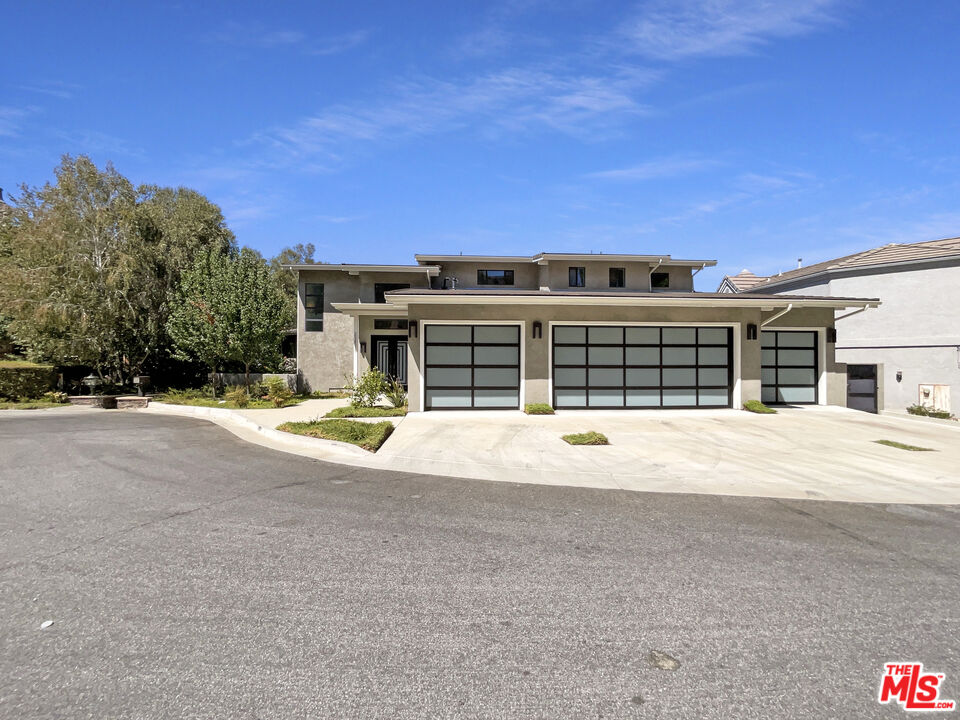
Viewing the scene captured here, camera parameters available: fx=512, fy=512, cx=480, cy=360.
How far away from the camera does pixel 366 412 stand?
15172 mm

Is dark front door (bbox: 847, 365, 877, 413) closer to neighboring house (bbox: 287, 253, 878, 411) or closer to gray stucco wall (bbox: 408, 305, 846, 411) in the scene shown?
neighboring house (bbox: 287, 253, 878, 411)

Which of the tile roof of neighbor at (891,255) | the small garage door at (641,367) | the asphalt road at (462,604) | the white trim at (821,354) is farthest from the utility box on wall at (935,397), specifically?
the asphalt road at (462,604)

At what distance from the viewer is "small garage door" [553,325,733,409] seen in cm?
1639

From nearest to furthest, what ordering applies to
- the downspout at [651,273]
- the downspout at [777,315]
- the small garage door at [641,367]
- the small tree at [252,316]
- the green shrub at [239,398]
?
the downspout at [777,315]
the small garage door at [641,367]
the green shrub at [239,398]
the small tree at [252,316]
the downspout at [651,273]

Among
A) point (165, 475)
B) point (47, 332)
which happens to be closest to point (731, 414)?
point (165, 475)

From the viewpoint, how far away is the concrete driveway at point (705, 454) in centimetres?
774

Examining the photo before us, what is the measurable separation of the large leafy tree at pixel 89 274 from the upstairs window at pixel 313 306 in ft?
20.4

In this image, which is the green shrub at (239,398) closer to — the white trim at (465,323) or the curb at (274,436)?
the curb at (274,436)

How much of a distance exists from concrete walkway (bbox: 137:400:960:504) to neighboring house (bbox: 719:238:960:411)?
10.4 m

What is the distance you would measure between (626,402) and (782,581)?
12.5m

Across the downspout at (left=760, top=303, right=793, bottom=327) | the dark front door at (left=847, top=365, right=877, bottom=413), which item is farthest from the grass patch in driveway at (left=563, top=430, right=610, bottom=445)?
the dark front door at (left=847, top=365, right=877, bottom=413)

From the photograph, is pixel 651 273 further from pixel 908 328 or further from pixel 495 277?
pixel 908 328

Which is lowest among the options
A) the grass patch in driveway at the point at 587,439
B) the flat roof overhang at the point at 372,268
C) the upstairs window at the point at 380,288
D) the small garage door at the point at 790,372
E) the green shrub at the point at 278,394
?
the grass patch in driveway at the point at 587,439

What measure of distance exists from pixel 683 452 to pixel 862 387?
43.7 ft
